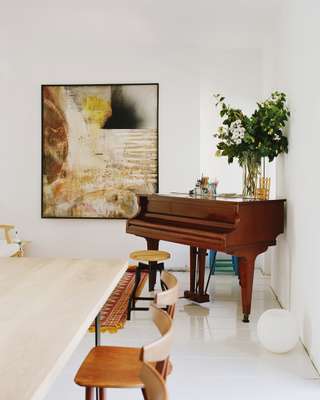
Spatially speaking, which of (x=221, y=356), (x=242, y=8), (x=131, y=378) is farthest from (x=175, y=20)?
(x=131, y=378)

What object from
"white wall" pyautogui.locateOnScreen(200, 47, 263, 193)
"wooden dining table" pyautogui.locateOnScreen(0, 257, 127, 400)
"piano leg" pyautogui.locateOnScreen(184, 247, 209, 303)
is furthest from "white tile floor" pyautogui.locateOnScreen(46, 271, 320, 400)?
"white wall" pyautogui.locateOnScreen(200, 47, 263, 193)

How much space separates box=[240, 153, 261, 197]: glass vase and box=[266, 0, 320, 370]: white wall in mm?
262

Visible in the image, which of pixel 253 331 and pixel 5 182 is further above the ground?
pixel 5 182

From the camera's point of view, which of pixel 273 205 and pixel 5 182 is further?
pixel 5 182

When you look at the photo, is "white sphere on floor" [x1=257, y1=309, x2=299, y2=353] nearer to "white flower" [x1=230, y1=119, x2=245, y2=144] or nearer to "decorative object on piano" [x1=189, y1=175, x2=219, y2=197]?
"white flower" [x1=230, y1=119, x2=245, y2=144]

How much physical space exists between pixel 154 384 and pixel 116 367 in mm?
946

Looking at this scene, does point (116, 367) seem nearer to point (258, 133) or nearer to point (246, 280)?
point (246, 280)

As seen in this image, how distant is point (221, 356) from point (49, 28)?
14.1 feet

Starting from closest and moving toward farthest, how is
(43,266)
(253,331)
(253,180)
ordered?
(43,266), (253,331), (253,180)

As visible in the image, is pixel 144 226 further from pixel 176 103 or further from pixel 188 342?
pixel 176 103

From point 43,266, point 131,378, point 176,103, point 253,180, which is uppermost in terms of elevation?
point 176,103

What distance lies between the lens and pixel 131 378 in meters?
1.94

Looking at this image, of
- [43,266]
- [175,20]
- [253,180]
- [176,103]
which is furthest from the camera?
[176,103]

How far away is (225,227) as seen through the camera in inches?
181
